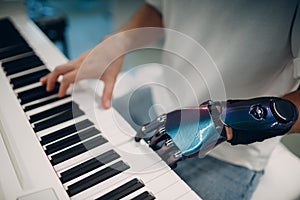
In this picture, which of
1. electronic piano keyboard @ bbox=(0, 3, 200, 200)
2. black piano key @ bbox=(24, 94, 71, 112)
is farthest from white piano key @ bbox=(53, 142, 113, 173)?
black piano key @ bbox=(24, 94, 71, 112)

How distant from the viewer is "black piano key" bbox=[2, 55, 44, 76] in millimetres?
931

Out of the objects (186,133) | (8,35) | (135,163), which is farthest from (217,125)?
(8,35)

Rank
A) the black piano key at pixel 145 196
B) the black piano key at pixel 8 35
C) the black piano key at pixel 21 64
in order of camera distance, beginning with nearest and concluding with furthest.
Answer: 1. the black piano key at pixel 145 196
2. the black piano key at pixel 21 64
3. the black piano key at pixel 8 35

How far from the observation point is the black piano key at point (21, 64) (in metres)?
0.93

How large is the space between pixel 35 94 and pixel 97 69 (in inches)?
6.8

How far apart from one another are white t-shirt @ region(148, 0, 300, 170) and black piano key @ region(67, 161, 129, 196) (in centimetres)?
35

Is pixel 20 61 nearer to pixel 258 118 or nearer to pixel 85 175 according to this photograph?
pixel 85 175

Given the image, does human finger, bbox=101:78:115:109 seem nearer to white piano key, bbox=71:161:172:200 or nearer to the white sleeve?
white piano key, bbox=71:161:172:200

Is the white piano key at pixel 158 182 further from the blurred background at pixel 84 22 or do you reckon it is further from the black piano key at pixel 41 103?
the blurred background at pixel 84 22

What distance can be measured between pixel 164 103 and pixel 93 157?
0.39 m

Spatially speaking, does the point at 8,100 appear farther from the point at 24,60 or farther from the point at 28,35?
the point at 28,35

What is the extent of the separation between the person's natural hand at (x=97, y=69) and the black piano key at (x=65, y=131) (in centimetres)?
7

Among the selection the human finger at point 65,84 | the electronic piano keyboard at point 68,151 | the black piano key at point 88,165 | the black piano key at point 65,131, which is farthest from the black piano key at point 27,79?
the black piano key at point 88,165

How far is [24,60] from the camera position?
0.97m
